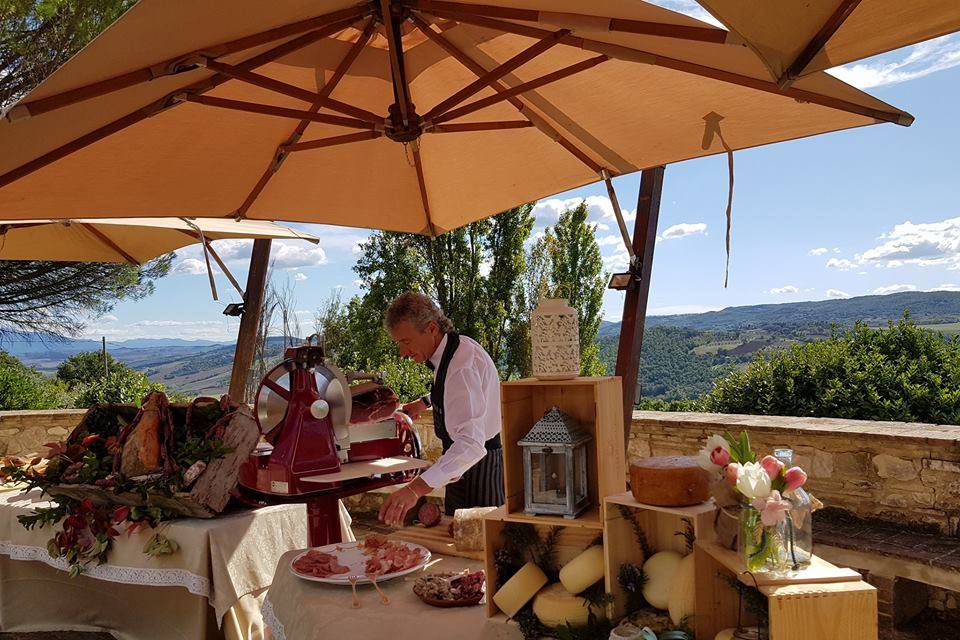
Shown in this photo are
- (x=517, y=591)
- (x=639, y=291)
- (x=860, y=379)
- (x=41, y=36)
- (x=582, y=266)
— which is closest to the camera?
(x=517, y=591)

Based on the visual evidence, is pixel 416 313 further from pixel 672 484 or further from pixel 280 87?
pixel 672 484

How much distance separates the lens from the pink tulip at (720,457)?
1.49 m

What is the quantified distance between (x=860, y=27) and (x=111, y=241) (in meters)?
4.88

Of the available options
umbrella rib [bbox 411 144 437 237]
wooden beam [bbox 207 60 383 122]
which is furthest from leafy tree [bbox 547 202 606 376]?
wooden beam [bbox 207 60 383 122]

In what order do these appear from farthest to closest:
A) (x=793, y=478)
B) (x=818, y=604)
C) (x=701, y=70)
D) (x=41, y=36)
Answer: (x=41, y=36) → (x=701, y=70) → (x=793, y=478) → (x=818, y=604)

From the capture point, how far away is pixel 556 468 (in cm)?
174

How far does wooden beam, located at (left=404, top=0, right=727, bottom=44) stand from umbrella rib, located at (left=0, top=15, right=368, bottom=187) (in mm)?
355

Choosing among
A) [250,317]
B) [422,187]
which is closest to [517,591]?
[422,187]

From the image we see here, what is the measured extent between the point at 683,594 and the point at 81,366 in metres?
15.2

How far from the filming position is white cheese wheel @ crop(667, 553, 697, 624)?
4.94 feet

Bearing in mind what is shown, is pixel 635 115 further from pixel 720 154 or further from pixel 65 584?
pixel 65 584

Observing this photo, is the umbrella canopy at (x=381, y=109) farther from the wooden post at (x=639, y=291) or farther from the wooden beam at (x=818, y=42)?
the wooden post at (x=639, y=291)

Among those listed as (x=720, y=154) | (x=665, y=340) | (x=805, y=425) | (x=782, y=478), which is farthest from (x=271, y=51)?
(x=665, y=340)

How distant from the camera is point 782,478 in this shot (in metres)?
1.40
